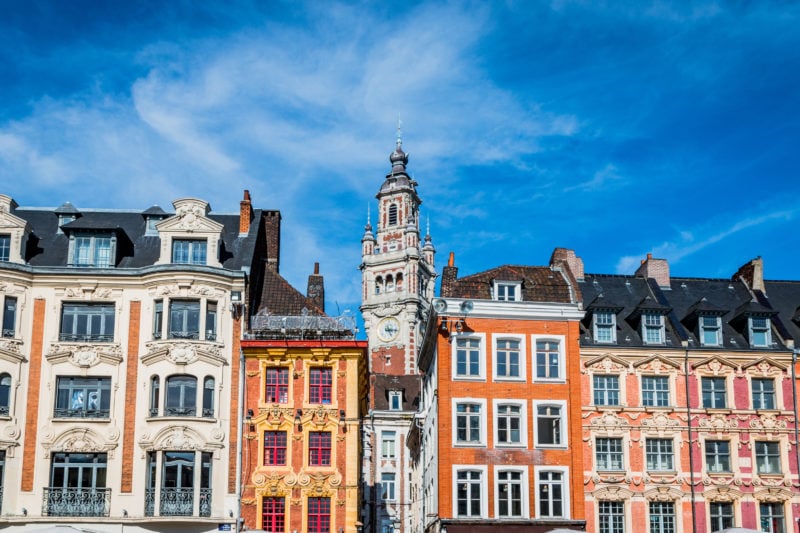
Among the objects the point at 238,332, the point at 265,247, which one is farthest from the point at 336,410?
the point at 265,247

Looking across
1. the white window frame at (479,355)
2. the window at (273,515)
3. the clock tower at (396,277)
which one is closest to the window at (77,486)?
the window at (273,515)

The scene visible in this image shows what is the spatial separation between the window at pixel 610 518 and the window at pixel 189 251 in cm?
1893

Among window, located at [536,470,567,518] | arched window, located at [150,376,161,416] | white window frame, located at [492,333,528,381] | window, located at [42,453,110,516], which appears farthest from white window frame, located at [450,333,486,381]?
window, located at [42,453,110,516]

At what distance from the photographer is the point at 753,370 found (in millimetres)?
43781

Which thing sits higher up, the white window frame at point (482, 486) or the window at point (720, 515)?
the white window frame at point (482, 486)

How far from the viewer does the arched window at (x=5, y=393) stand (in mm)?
40469

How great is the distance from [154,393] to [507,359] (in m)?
14.2

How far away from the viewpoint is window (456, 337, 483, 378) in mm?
42156

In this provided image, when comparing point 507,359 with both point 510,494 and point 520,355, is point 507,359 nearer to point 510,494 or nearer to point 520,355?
point 520,355

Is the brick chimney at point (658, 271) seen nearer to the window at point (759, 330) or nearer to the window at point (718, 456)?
the window at point (759, 330)

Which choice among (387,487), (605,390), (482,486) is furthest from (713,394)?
(387,487)

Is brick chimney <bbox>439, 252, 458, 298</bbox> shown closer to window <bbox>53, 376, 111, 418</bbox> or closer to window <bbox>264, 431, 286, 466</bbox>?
window <bbox>264, 431, 286, 466</bbox>

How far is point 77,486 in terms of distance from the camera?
40.1 meters

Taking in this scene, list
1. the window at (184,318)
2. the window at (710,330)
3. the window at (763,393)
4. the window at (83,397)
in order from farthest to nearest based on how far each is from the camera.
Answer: the window at (710,330)
the window at (763,393)
the window at (184,318)
the window at (83,397)
